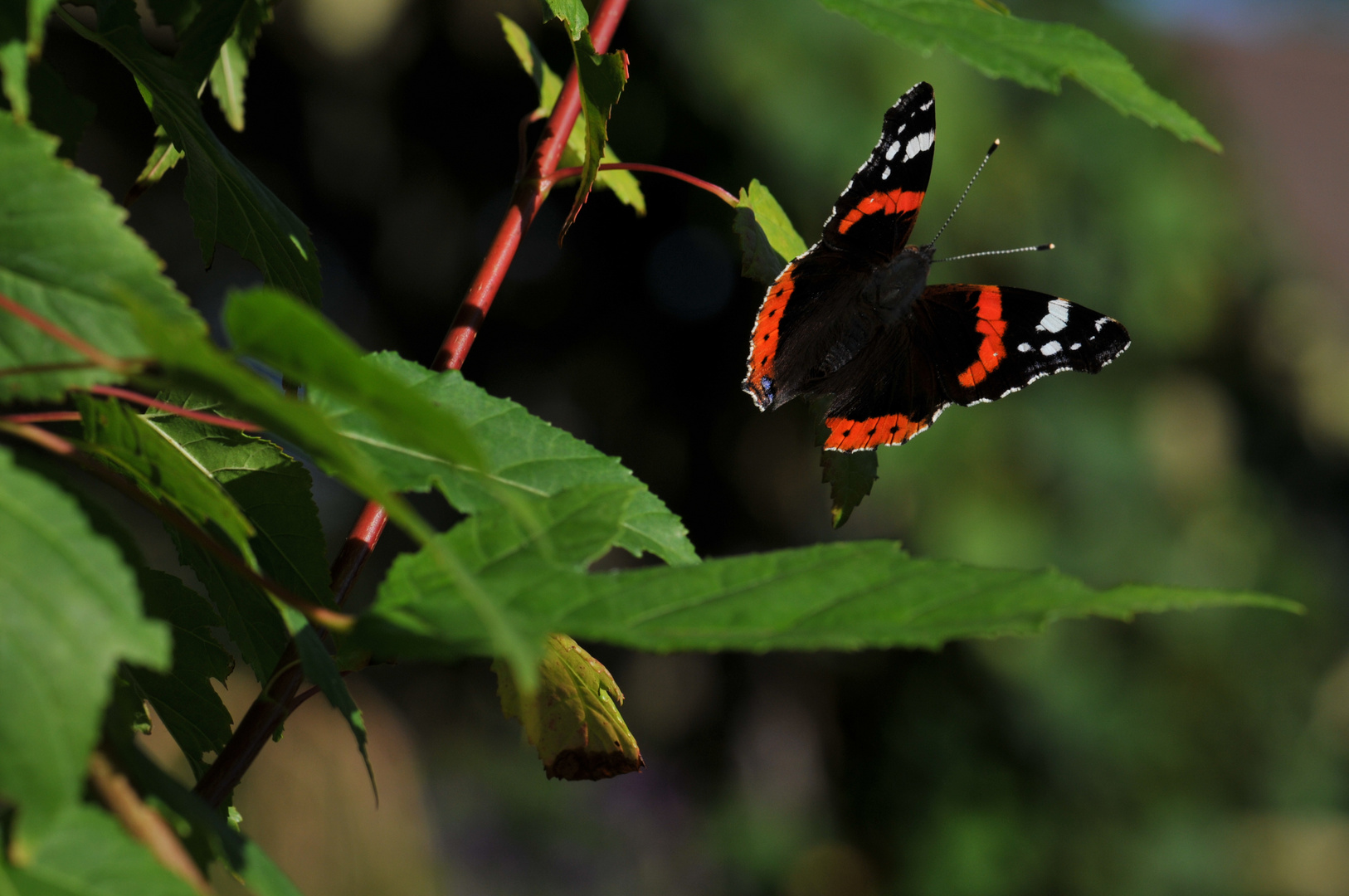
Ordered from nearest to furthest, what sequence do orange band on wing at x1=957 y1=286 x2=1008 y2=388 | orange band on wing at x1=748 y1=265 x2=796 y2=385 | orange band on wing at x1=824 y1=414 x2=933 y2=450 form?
orange band on wing at x1=824 y1=414 x2=933 y2=450 < orange band on wing at x1=748 y1=265 x2=796 y2=385 < orange band on wing at x1=957 y1=286 x2=1008 y2=388

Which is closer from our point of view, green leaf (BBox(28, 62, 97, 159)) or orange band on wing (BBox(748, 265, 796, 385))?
green leaf (BBox(28, 62, 97, 159))

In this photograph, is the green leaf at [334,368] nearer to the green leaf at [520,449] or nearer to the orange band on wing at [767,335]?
the green leaf at [520,449]

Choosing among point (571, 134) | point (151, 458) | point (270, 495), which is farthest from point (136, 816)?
point (571, 134)

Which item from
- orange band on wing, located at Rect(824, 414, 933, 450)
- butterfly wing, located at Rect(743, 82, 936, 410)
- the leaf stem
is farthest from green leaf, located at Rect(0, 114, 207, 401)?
butterfly wing, located at Rect(743, 82, 936, 410)

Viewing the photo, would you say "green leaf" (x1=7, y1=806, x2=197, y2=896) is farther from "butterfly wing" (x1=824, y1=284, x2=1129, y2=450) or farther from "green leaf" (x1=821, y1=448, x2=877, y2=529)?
"butterfly wing" (x1=824, y1=284, x2=1129, y2=450)

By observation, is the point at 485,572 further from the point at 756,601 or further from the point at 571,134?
the point at 571,134

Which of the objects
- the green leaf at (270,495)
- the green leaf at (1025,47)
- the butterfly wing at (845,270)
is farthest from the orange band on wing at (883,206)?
the green leaf at (270,495)

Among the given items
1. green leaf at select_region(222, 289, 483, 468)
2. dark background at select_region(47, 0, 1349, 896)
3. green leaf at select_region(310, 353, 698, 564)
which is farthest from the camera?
dark background at select_region(47, 0, 1349, 896)
